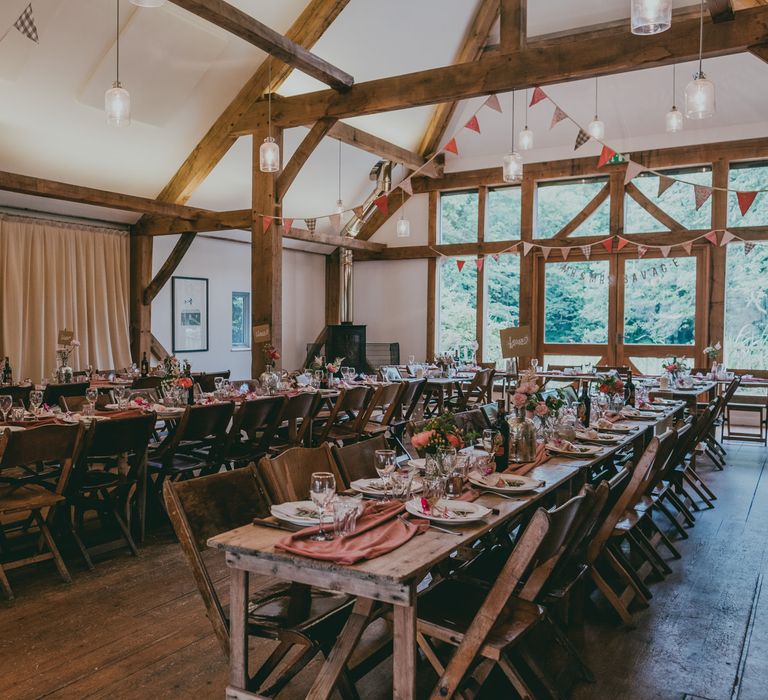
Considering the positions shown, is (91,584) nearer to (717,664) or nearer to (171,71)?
(717,664)

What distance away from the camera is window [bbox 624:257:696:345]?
1051cm

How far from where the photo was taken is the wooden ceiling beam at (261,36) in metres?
5.61

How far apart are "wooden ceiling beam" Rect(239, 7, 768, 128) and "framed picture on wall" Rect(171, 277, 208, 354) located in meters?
3.97

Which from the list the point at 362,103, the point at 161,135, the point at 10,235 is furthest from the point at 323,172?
the point at 10,235

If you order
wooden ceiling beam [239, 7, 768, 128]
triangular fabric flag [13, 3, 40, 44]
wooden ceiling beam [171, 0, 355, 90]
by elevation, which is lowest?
triangular fabric flag [13, 3, 40, 44]

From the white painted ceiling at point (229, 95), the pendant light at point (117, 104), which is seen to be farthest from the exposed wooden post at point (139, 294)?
the pendant light at point (117, 104)

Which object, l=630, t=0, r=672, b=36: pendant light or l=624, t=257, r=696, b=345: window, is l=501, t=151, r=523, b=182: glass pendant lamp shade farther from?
l=624, t=257, r=696, b=345: window

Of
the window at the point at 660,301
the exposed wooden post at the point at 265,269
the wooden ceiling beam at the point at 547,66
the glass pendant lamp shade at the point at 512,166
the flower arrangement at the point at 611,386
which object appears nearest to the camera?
the flower arrangement at the point at 611,386

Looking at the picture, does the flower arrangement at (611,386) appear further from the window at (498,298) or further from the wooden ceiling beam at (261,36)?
the window at (498,298)

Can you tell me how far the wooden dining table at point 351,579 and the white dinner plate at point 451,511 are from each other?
0.03 m

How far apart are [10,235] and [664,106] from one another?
9010 millimetres

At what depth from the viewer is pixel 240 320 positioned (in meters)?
11.7

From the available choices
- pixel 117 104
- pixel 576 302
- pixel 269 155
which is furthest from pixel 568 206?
pixel 117 104

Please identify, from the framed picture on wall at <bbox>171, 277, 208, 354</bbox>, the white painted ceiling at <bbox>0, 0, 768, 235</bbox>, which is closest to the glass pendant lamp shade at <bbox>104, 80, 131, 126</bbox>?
the white painted ceiling at <bbox>0, 0, 768, 235</bbox>
